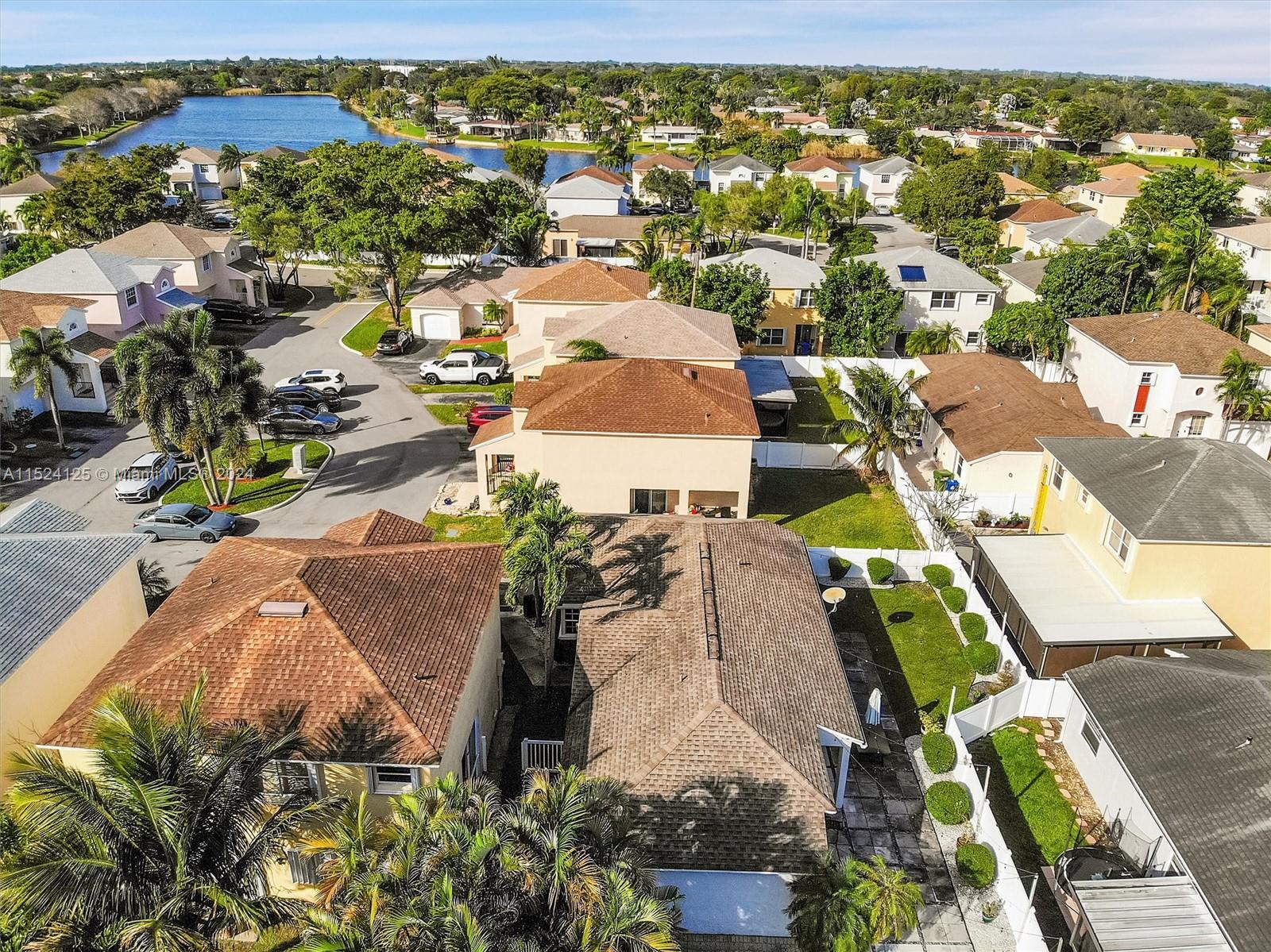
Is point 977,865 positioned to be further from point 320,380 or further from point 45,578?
point 320,380

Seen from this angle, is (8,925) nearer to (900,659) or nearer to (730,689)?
(730,689)

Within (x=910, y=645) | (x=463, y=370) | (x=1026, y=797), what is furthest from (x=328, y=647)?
(x=463, y=370)

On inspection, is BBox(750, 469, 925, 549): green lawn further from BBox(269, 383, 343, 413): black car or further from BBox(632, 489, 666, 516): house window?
BBox(269, 383, 343, 413): black car

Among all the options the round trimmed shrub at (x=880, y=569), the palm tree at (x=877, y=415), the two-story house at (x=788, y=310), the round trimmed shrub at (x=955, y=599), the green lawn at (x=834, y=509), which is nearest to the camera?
the round trimmed shrub at (x=955, y=599)

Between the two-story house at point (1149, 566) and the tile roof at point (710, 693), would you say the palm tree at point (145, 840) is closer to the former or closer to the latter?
the tile roof at point (710, 693)

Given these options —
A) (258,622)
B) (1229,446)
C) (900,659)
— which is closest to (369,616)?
(258,622)

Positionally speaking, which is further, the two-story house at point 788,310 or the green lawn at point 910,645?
the two-story house at point 788,310

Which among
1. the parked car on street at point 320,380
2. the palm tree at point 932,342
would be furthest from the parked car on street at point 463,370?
the palm tree at point 932,342
